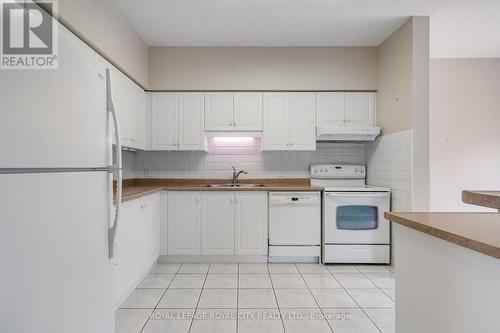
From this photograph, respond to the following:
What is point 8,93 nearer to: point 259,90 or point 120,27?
point 120,27

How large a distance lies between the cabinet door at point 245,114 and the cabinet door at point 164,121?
0.81m

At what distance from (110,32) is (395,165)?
10.5ft

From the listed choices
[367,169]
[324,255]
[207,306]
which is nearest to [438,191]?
[367,169]

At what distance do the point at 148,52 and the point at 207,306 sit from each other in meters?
3.10

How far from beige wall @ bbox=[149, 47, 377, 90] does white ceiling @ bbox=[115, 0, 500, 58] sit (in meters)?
0.12

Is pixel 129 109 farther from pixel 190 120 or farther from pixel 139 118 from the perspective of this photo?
pixel 190 120

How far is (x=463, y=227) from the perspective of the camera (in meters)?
1.03

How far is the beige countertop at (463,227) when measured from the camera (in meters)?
0.83

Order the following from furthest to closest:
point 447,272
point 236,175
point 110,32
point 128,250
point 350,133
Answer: point 236,175 → point 350,133 → point 110,32 → point 128,250 → point 447,272

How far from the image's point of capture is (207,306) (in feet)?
7.36

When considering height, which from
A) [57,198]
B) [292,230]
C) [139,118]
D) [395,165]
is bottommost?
[292,230]

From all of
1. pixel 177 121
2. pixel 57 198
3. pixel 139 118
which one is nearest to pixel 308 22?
pixel 177 121

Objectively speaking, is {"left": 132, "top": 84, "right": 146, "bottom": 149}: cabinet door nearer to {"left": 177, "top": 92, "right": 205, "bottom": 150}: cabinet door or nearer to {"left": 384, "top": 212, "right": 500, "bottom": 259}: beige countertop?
{"left": 177, "top": 92, "right": 205, "bottom": 150}: cabinet door

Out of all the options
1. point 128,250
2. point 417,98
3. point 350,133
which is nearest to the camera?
point 128,250
